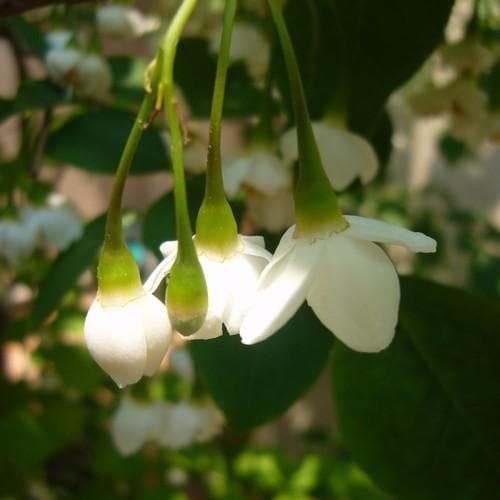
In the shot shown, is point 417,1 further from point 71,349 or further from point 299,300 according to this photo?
point 71,349

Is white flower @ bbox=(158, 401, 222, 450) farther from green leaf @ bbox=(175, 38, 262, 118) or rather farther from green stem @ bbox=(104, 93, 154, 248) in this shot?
green stem @ bbox=(104, 93, 154, 248)

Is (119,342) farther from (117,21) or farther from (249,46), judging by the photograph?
(117,21)

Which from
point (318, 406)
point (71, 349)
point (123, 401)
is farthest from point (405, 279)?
point (318, 406)

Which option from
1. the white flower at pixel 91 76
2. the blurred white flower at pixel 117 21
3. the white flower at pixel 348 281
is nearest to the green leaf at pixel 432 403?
the white flower at pixel 348 281

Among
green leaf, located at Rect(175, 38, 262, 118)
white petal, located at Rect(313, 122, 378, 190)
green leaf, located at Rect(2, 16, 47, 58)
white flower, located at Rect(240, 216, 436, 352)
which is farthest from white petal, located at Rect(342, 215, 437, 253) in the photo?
green leaf, located at Rect(2, 16, 47, 58)

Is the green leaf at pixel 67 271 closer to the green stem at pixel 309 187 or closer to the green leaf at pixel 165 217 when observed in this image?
the green leaf at pixel 165 217

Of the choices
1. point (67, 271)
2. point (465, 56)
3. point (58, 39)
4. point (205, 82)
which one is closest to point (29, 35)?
point (58, 39)

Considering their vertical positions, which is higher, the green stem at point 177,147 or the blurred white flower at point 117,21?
the green stem at point 177,147
